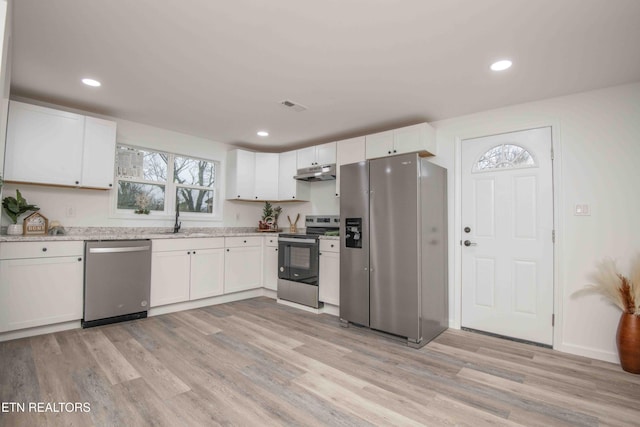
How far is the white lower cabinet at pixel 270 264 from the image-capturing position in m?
4.56

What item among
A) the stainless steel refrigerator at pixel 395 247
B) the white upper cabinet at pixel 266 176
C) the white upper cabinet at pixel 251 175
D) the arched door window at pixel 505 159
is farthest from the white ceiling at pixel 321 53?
the white upper cabinet at pixel 266 176

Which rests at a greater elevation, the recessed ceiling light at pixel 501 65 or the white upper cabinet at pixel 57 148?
the recessed ceiling light at pixel 501 65

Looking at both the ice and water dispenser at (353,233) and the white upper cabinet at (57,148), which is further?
the ice and water dispenser at (353,233)

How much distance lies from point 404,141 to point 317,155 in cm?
135

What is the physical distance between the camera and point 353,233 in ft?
11.1

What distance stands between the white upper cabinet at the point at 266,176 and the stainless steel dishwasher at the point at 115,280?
1.85 m

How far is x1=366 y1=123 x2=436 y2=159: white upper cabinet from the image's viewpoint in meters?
3.37

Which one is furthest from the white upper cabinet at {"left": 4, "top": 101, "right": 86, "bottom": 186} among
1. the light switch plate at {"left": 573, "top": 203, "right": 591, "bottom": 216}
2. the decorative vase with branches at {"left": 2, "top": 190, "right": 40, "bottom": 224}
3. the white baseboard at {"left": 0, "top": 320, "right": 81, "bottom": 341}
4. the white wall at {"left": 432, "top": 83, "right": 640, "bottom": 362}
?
the light switch plate at {"left": 573, "top": 203, "right": 591, "bottom": 216}

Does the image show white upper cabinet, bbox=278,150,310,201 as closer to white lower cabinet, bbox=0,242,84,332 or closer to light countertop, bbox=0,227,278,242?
light countertop, bbox=0,227,278,242

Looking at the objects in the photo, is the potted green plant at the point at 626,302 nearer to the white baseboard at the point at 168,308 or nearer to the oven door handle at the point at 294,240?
the oven door handle at the point at 294,240

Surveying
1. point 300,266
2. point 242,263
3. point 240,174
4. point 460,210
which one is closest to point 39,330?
point 242,263

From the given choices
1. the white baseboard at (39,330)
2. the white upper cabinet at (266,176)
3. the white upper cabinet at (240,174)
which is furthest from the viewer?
the white upper cabinet at (266,176)

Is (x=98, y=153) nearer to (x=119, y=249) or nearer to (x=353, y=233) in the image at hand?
(x=119, y=249)

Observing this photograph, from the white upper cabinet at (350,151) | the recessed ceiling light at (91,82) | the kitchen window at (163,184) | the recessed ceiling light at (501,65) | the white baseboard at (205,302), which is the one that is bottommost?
the white baseboard at (205,302)
